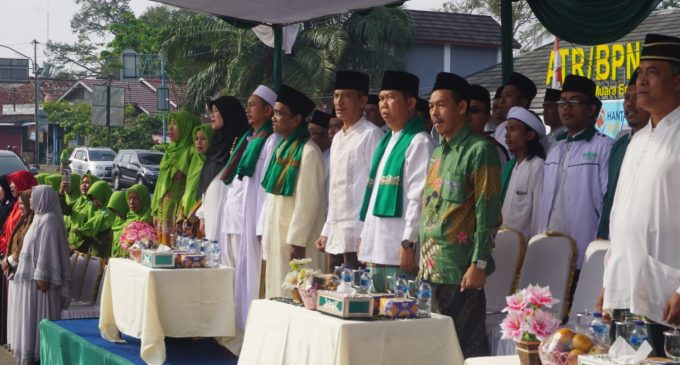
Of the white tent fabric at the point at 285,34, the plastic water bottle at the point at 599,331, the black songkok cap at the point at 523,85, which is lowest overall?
the plastic water bottle at the point at 599,331

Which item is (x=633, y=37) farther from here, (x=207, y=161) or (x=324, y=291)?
(x=324, y=291)

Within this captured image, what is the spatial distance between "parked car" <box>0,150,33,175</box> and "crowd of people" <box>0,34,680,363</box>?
18.6 ft

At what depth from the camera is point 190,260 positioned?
21.7 ft

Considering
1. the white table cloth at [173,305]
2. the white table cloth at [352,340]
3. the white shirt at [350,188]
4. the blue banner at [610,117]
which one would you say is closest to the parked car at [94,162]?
the blue banner at [610,117]

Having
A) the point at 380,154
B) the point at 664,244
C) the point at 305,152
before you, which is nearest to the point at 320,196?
the point at 305,152

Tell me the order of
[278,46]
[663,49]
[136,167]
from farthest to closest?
[136,167]
[278,46]
[663,49]

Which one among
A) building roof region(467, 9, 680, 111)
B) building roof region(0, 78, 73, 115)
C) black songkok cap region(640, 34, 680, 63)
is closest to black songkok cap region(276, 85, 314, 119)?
black songkok cap region(640, 34, 680, 63)

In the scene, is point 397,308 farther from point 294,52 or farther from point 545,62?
point 294,52

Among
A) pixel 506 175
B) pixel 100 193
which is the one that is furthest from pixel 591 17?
pixel 100 193

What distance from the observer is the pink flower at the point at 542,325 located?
331cm

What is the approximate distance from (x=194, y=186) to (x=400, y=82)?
2.74 m

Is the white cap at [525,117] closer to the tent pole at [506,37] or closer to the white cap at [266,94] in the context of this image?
the tent pole at [506,37]

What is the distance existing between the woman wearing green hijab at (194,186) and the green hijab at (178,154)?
9 centimetres

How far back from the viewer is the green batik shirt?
479 centimetres
